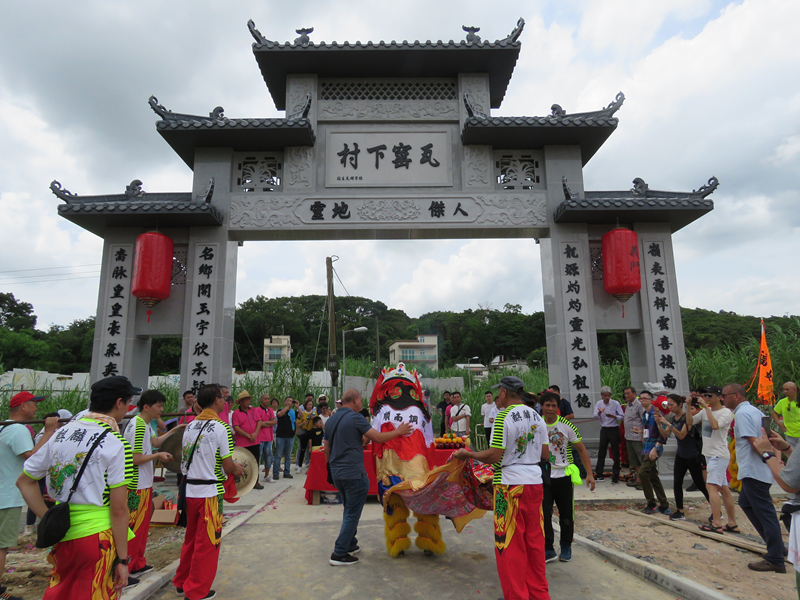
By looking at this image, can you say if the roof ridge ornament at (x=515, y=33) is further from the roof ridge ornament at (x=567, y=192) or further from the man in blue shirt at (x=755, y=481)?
the man in blue shirt at (x=755, y=481)

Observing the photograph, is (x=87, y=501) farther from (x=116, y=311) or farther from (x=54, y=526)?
(x=116, y=311)

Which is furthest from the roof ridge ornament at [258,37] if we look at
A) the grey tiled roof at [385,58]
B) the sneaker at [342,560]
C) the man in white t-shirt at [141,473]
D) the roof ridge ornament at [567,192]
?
the sneaker at [342,560]

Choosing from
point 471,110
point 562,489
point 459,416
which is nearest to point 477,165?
point 471,110

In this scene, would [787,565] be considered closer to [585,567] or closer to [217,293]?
[585,567]

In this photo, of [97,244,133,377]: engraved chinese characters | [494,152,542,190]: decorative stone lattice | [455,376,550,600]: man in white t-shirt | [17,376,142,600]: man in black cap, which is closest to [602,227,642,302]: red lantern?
[494,152,542,190]: decorative stone lattice

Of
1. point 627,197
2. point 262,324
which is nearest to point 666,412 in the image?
point 627,197

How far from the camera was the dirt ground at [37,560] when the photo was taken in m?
3.97

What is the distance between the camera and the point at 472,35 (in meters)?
9.05

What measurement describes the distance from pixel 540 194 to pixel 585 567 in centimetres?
655

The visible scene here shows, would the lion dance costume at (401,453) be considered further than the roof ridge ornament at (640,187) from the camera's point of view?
No

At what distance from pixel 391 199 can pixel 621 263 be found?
4252mm

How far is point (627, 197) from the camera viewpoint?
29.5 ft

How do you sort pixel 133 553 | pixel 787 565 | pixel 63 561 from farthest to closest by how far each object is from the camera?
1. pixel 787 565
2. pixel 133 553
3. pixel 63 561

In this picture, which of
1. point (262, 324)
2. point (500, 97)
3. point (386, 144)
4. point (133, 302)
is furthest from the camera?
point (262, 324)
